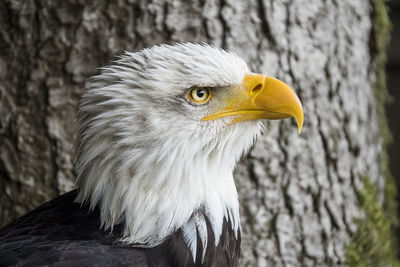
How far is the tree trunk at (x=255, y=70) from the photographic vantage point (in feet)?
9.83

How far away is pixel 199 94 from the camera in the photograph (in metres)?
2.09

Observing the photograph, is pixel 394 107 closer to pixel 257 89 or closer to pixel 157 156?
pixel 257 89

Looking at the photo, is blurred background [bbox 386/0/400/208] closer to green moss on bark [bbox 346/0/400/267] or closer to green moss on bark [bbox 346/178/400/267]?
green moss on bark [bbox 346/0/400/267]

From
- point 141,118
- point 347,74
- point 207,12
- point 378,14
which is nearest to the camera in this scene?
point 141,118

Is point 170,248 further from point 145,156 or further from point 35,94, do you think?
point 35,94

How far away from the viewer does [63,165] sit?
3.08 m

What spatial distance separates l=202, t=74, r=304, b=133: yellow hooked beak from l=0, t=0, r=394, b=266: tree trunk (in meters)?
0.90

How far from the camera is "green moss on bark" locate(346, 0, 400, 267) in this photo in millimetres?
3336

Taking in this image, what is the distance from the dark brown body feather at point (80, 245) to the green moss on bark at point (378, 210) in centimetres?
128

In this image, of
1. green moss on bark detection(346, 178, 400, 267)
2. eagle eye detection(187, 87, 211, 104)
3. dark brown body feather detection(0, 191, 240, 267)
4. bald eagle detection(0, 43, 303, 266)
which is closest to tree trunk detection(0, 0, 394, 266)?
green moss on bark detection(346, 178, 400, 267)

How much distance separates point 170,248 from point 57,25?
1.64 metres

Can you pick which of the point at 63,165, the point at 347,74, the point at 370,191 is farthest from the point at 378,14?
the point at 63,165

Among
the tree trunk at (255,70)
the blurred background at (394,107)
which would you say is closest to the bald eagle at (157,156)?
the tree trunk at (255,70)

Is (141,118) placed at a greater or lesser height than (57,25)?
lesser
